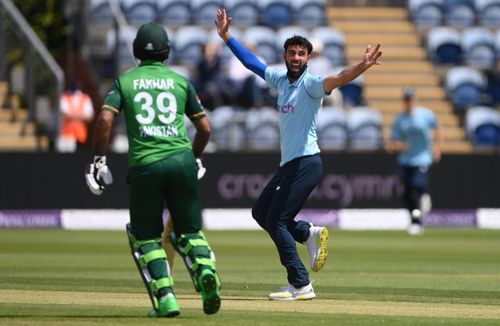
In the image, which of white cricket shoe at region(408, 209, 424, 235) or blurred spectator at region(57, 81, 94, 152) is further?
blurred spectator at region(57, 81, 94, 152)

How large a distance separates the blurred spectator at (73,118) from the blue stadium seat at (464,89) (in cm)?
622

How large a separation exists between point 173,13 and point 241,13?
47.0 inches

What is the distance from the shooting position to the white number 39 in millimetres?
8539

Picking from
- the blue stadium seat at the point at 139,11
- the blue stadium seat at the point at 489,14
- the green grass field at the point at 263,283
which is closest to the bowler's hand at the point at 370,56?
the green grass field at the point at 263,283

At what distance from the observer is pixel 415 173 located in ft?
66.9

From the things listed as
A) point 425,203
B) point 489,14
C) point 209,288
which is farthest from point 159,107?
point 489,14

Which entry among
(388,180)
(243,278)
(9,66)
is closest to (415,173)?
(388,180)

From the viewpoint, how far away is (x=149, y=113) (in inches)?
336

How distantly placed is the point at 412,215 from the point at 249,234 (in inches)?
90.3

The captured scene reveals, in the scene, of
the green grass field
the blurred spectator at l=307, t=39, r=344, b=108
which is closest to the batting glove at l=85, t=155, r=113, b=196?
the green grass field

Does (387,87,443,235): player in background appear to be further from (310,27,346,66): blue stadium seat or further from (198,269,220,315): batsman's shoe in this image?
(198,269,220,315): batsman's shoe

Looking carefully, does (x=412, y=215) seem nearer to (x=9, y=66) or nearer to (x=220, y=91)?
(x=220, y=91)

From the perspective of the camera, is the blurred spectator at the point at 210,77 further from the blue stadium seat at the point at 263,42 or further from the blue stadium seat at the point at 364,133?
the blue stadium seat at the point at 364,133

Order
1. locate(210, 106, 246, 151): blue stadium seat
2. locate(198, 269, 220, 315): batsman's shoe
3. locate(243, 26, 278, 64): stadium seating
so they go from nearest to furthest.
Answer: locate(198, 269, 220, 315): batsman's shoe
locate(210, 106, 246, 151): blue stadium seat
locate(243, 26, 278, 64): stadium seating
